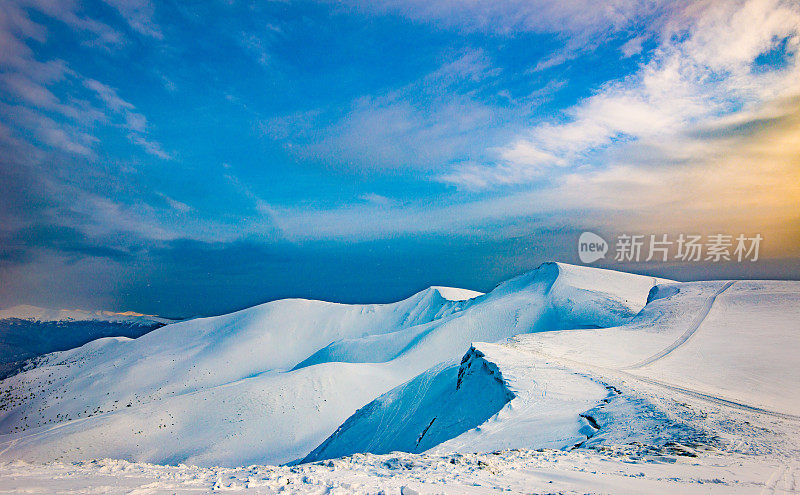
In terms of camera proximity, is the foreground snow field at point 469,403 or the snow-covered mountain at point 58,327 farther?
the snow-covered mountain at point 58,327

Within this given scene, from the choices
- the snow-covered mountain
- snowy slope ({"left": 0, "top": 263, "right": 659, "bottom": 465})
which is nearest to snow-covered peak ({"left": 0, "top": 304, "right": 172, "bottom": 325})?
the snow-covered mountain

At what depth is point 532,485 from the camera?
4852 millimetres

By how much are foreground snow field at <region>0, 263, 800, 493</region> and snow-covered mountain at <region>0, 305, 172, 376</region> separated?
52.4m

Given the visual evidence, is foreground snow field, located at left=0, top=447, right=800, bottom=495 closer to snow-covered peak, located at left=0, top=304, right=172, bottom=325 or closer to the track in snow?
the track in snow

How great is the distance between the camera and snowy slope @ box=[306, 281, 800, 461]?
8359 mm

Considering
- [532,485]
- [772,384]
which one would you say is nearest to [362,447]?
[532,485]

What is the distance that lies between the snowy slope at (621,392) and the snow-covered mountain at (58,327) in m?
89.9

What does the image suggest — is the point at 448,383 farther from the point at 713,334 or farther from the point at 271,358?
the point at 271,358

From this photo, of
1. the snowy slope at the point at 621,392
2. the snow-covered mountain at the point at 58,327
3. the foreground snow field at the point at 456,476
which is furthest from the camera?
the snow-covered mountain at the point at 58,327

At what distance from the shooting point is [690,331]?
21078 millimetres

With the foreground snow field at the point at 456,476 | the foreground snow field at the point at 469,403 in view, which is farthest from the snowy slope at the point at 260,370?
the foreground snow field at the point at 456,476

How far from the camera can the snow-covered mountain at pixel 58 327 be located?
273 ft

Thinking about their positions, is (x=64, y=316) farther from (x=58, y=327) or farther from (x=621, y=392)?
(x=621, y=392)

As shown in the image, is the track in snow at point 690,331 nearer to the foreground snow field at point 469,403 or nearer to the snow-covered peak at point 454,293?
the foreground snow field at point 469,403
